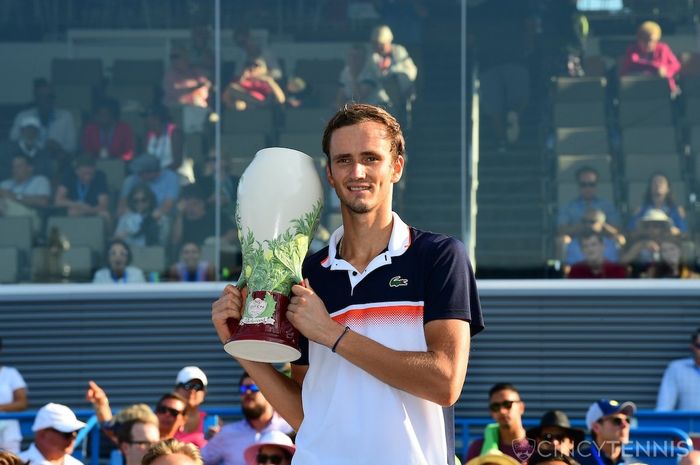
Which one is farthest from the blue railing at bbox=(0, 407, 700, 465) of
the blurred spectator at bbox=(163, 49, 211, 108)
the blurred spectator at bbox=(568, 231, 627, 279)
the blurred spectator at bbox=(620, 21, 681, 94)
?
the blurred spectator at bbox=(620, 21, 681, 94)

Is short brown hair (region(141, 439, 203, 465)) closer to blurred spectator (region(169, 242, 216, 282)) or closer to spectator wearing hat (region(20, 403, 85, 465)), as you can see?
spectator wearing hat (region(20, 403, 85, 465))

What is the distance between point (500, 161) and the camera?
10.8m

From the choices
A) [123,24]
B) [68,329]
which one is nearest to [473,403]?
[68,329]

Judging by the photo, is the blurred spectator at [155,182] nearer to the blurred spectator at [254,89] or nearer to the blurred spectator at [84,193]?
the blurred spectator at [84,193]

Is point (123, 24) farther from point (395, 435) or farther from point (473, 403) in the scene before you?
point (395, 435)

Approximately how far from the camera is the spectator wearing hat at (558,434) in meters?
7.67

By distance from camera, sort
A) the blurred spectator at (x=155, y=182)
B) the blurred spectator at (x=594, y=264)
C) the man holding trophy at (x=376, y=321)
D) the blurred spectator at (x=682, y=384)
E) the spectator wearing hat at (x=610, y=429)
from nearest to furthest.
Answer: the man holding trophy at (x=376, y=321) < the spectator wearing hat at (x=610, y=429) < the blurred spectator at (x=682, y=384) < the blurred spectator at (x=594, y=264) < the blurred spectator at (x=155, y=182)

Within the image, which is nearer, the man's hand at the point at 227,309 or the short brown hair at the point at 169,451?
the man's hand at the point at 227,309

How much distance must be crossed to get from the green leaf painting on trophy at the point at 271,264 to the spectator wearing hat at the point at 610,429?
168 inches

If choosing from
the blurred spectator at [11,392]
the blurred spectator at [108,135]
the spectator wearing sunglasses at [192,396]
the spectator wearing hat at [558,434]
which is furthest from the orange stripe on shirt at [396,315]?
the blurred spectator at [108,135]

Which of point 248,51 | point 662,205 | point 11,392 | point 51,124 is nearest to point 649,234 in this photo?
point 662,205

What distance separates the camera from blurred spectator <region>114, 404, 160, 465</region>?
7.66 m

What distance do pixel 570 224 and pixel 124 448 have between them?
4.20 metres

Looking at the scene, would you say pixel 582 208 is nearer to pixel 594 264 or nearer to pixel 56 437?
pixel 594 264
